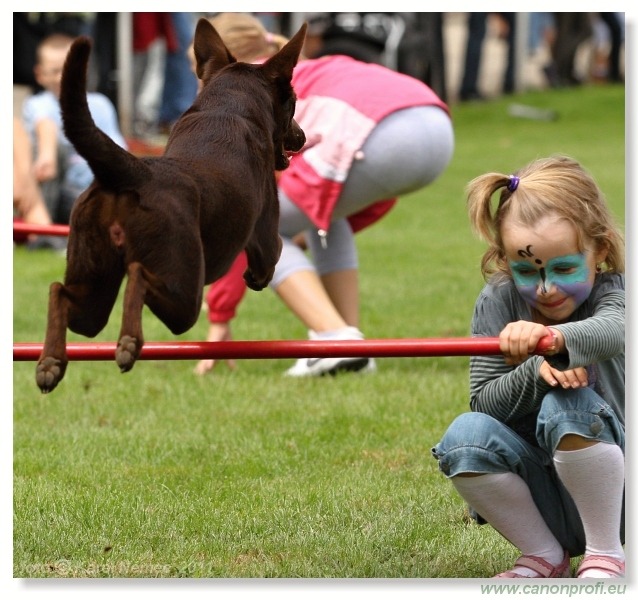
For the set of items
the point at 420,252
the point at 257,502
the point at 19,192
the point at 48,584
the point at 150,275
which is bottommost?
the point at 420,252

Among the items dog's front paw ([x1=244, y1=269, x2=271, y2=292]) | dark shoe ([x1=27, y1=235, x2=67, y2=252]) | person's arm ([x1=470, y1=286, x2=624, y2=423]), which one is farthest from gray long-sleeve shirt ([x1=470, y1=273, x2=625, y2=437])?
dark shoe ([x1=27, y1=235, x2=67, y2=252])

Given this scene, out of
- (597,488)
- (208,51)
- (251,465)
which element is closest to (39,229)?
(251,465)

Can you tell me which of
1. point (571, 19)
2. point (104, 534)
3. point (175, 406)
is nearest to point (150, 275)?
point (104, 534)

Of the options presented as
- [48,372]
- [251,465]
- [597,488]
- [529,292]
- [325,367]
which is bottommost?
[325,367]

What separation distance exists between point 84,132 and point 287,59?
56 centimetres

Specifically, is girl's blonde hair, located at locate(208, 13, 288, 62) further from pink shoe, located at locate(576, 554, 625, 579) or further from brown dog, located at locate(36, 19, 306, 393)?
pink shoe, located at locate(576, 554, 625, 579)

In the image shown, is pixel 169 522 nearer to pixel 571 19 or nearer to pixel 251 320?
pixel 251 320

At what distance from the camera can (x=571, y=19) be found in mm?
17938

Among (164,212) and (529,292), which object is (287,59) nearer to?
(164,212)

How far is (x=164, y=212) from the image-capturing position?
7.71 ft

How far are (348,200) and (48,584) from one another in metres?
2.62

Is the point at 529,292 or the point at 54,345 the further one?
the point at 529,292

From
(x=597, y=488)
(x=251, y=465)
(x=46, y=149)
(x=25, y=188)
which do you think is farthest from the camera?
(x=46, y=149)
